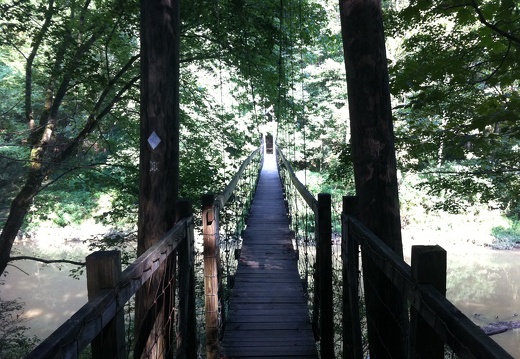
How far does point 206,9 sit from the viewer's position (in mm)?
5215

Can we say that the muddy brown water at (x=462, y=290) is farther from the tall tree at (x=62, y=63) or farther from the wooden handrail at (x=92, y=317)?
the wooden handrail at (x=92, y=317)

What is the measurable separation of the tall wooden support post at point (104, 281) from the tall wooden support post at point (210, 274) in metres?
1.25

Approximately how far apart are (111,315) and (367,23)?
1.90 metres

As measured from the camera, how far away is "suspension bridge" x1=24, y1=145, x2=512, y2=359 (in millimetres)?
947

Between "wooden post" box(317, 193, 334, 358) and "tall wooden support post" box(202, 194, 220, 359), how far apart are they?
650 millimetres

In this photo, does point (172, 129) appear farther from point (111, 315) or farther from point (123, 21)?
point (123, 21)

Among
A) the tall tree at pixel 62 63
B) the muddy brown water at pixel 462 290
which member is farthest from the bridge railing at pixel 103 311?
the muddy brown water at pixel 462 290

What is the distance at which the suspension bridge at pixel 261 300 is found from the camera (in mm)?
947

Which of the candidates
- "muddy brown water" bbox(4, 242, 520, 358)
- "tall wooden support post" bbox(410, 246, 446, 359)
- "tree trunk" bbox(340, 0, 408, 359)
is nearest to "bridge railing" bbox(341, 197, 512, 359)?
"tall wooden support post" bbox(410, 246, 446, 359)

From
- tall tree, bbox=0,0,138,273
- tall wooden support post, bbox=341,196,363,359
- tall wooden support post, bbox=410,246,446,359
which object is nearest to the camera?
tall wooden support post, bbox=410,246,446,359

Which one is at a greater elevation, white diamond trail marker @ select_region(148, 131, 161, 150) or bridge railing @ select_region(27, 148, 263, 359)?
white diamond trail marker @ select_region(148, 131, 161, 150)

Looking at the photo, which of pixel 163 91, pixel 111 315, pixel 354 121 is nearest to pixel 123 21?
pixel 163 91

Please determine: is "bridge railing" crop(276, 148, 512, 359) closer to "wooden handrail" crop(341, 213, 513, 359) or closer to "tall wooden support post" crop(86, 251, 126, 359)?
"wooden handrail" crop(341, 213, 513, 359)

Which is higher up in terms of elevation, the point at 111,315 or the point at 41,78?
the point at 41,78
